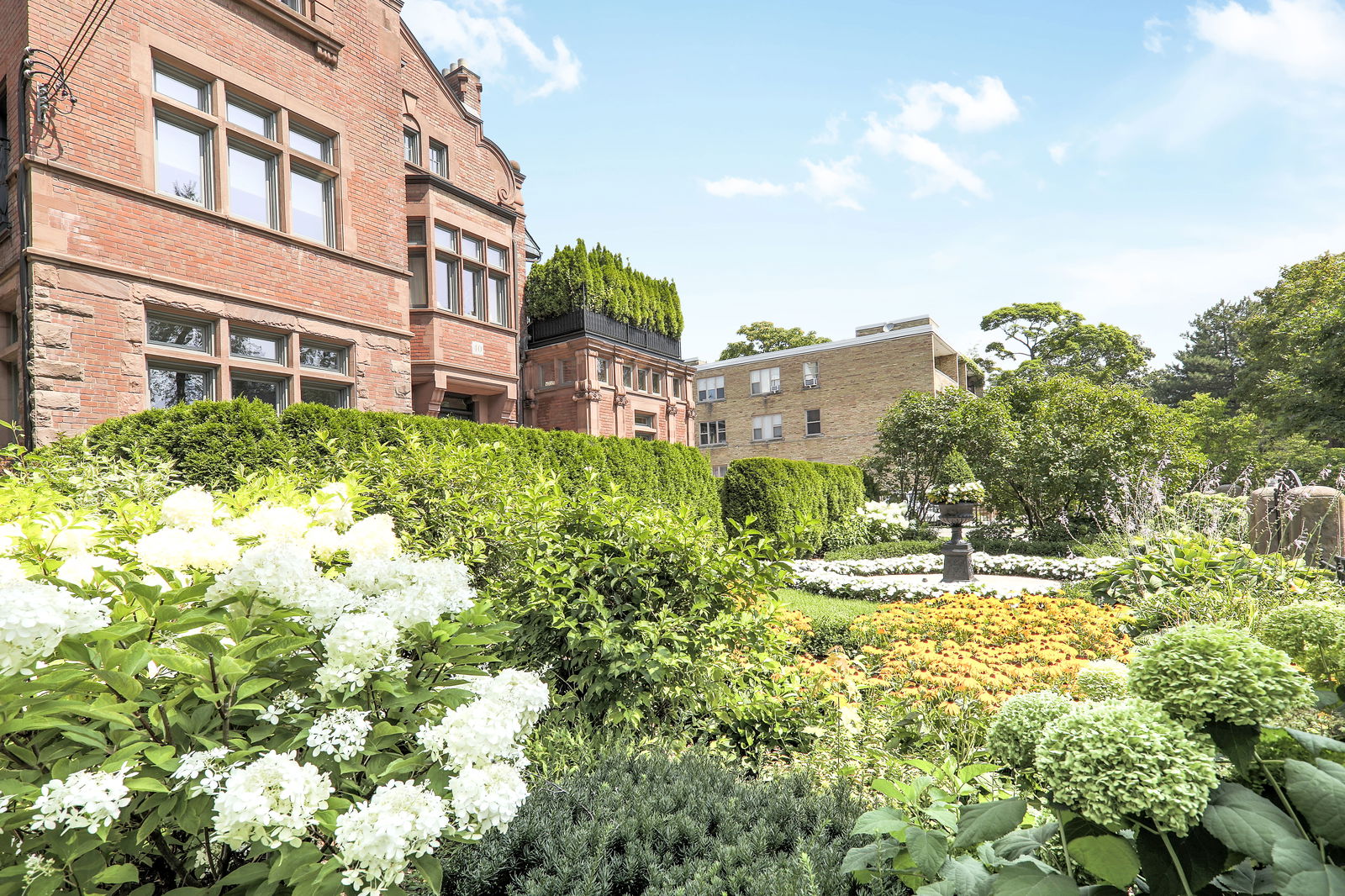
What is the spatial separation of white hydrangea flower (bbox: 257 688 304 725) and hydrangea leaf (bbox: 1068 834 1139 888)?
6.63 ft

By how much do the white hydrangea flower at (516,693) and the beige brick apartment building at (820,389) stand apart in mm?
29107

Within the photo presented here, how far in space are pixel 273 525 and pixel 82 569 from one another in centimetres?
78

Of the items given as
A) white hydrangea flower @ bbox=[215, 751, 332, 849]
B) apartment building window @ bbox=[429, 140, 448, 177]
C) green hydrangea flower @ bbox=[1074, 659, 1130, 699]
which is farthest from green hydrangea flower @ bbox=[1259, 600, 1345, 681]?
apartment building window @ bbox=[429, 140, 448, 177]

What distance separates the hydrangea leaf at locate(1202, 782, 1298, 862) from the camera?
1166 mm

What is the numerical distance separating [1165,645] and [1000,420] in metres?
22.3

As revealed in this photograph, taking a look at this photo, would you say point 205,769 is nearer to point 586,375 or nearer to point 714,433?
point 586,375

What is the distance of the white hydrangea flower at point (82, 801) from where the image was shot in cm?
148

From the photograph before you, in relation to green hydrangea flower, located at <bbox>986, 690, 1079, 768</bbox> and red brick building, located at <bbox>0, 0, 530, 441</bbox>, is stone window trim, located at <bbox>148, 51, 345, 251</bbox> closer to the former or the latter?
red brick building, located at <bbox>0, 0, 530, 441</bbox>

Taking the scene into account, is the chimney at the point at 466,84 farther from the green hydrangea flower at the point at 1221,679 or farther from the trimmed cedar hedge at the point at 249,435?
the green hydrangea flower at the point at 1221,679

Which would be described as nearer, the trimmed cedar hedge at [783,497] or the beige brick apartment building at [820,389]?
the trimmed cedar hedge at [783,497]

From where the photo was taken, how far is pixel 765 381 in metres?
36.4

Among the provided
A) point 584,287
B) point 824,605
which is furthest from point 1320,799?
point 584,287

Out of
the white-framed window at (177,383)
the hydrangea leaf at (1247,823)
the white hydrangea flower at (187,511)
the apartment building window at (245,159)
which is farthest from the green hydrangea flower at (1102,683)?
the apartment building window at (245,159)

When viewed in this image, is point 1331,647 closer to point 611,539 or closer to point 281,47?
point 611,539
